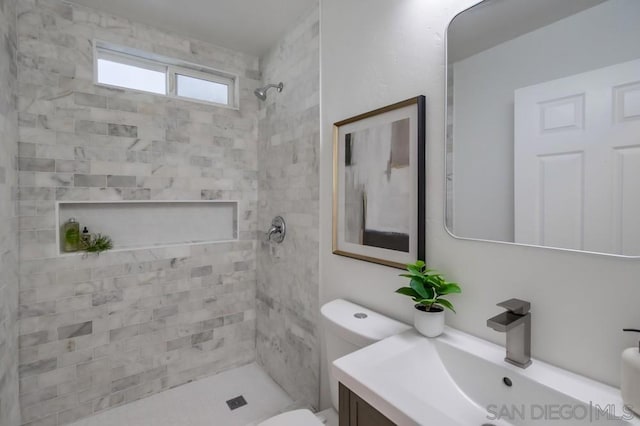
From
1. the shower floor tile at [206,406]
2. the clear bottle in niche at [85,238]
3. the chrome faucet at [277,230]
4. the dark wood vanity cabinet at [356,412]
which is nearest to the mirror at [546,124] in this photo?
the dark wood vanity cabinet at [356,412]

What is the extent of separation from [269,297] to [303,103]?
1.46 m

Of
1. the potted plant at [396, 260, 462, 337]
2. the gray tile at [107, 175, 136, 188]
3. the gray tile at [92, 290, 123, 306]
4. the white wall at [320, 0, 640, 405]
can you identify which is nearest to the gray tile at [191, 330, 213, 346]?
the gray tile at [92, 290, 123, 306]

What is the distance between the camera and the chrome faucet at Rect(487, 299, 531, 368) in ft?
2.92

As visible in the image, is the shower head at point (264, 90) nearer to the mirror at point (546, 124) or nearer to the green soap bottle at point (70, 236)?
the mirror at point (546, 124)

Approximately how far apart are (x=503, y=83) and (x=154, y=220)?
7.45 ft

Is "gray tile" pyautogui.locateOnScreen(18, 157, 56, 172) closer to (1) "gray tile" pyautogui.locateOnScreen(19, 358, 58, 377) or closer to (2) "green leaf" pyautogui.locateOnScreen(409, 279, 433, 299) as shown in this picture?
(1) "gray tile" pyautogui.locateOnScreen(19, 358, 58, 377)

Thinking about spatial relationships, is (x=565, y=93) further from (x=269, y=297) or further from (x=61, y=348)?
(x=61, y=348)

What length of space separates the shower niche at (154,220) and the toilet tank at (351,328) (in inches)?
54.8

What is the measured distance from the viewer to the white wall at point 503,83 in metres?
0.79

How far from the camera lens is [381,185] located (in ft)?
4.64

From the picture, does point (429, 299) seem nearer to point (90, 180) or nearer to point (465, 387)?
point (465, 387)

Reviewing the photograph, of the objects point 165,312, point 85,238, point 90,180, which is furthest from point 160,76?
point 165,312

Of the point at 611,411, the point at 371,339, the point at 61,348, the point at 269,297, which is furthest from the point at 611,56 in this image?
the point at 61,348

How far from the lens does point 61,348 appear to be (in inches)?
75.9
